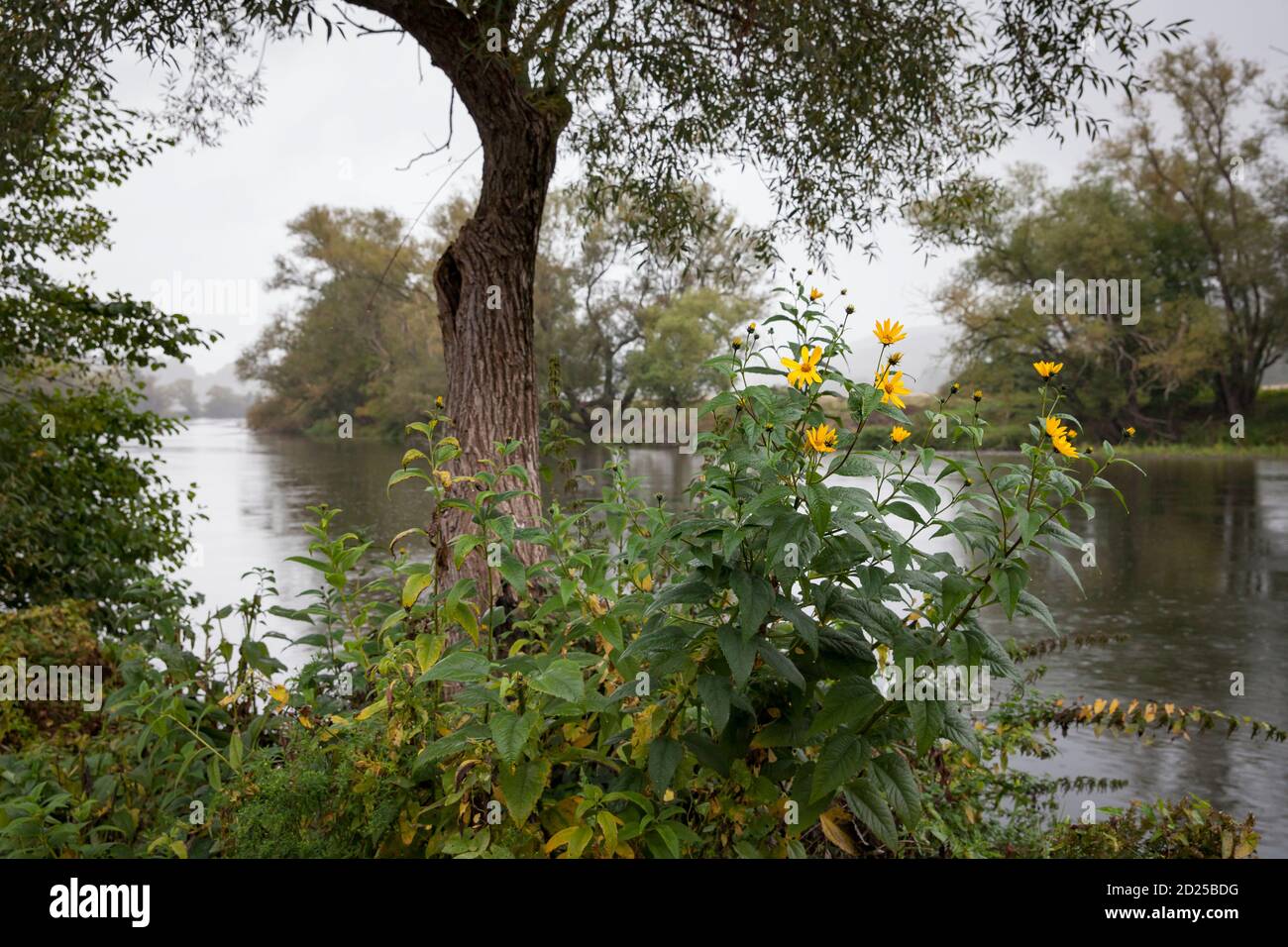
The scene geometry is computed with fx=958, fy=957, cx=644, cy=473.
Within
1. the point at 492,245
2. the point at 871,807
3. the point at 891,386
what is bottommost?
the point at 871,807

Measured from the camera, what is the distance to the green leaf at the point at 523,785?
2.06 meters

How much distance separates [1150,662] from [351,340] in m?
39.3

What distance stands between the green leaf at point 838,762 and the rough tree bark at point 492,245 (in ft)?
11.5

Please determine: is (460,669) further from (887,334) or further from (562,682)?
(887,334)

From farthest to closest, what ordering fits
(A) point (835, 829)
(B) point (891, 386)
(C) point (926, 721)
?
(A) point (835, 829), (B) point (891, 386), (C) point (926, 721)

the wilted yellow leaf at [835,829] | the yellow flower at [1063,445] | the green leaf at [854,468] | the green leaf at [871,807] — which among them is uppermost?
the yellow flower at [1063,445]

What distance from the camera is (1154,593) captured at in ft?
32.1

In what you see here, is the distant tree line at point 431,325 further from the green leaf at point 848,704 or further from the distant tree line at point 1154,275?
the green leaf at point 848,704

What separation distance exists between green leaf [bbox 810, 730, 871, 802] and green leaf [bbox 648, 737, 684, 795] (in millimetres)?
306

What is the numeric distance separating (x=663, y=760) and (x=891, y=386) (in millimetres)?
991

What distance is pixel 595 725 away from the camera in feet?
8.49

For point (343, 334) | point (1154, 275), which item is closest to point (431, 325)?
point (343, 334)

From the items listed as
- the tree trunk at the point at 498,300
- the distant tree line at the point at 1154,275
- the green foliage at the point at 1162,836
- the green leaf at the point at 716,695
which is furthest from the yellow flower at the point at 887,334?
the distant tree line at the point at 1154,275
